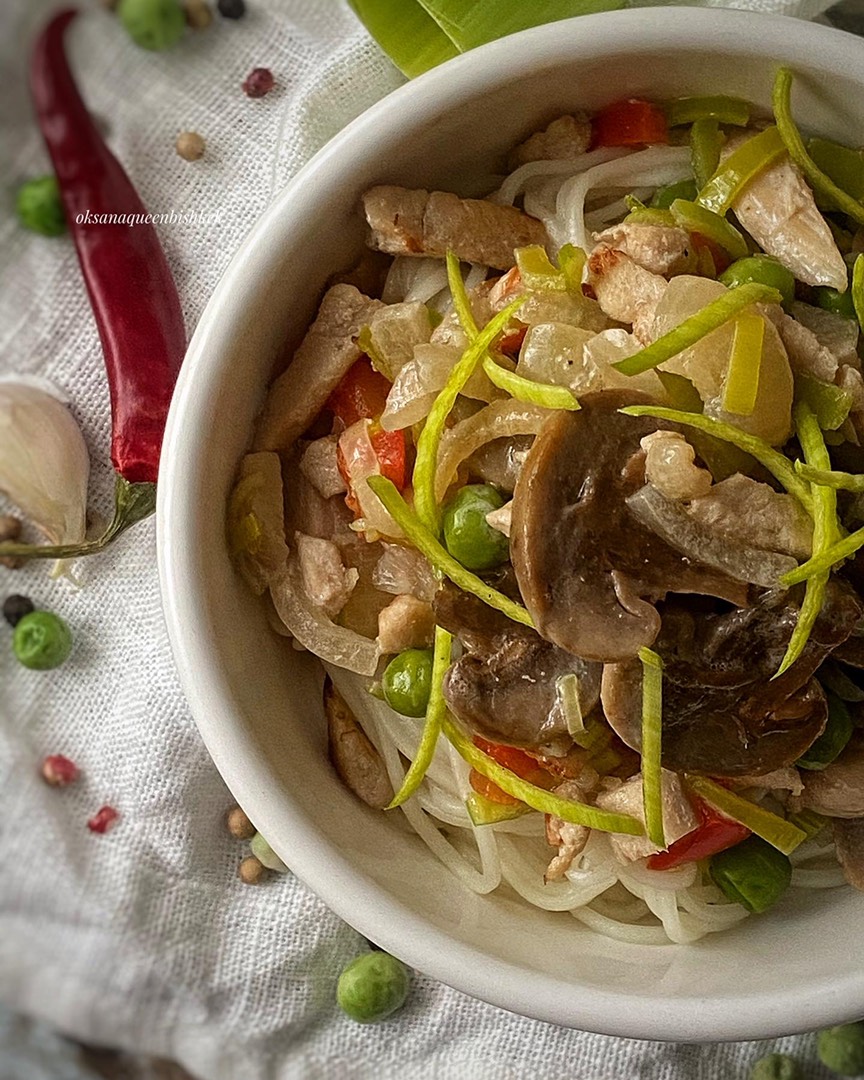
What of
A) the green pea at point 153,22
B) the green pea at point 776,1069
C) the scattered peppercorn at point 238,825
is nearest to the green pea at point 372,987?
A: the scattered peppercorn at point 238,825

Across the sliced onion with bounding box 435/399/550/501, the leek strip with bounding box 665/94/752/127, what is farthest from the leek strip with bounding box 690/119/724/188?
the sliced onion with bounding box 435/399/550/501

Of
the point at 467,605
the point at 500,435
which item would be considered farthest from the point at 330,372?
the point at 467,605

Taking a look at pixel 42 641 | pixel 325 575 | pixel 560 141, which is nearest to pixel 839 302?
pixel 560 141

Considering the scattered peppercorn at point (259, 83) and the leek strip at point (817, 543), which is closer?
the leek strip at point (817, 543)

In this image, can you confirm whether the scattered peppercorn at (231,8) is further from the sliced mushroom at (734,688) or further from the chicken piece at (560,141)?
the sliced mushroom at (734,688)

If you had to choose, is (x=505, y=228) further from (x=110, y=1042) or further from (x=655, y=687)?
(x=110, y=1042)

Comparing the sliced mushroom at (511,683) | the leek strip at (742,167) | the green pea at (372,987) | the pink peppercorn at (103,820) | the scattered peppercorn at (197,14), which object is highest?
the scattered peppercorn at (197,14)

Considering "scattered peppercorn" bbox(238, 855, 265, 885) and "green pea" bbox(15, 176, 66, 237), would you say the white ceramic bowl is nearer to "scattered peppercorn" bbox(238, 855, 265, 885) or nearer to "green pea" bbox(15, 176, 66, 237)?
"scattered peppercorn" bbox(238, 855, 265, 885)
